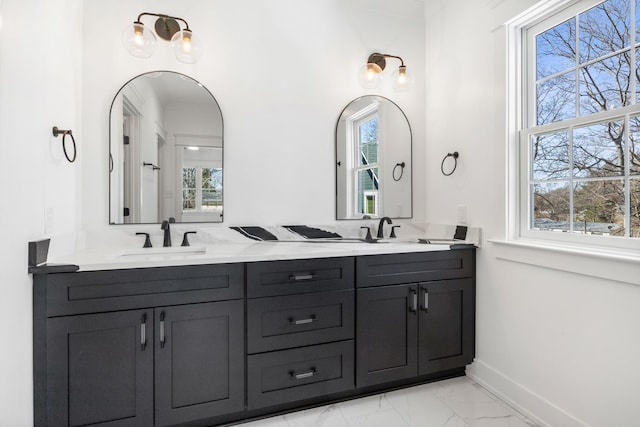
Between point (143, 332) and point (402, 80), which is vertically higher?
point (402, 80)

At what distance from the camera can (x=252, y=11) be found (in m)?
2.33

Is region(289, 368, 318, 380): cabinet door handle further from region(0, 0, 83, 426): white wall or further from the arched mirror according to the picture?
region(0, 0, 83, 426): white wall

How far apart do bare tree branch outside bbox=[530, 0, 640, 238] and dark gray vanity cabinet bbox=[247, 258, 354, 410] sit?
46.1 inches

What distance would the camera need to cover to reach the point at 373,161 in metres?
2.61

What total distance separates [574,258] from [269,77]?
6.68 ft

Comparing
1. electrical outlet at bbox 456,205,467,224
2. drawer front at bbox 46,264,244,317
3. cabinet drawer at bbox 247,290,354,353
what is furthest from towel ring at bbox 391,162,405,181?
drawer front at bbox 46,264,244,317

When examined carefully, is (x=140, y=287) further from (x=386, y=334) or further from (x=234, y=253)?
(x=386, y=334)

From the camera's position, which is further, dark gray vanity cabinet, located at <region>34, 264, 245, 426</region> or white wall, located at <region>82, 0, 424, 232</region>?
white wall, located at <region>82, 0, 424, 232</region>

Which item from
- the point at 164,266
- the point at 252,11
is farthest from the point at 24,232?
the point at 252,11

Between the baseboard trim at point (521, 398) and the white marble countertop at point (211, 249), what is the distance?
80 cm

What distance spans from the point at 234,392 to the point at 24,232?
1173 mm

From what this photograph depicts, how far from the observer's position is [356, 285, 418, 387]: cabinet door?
2.01m

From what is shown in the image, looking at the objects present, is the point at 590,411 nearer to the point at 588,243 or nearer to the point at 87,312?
the point at 588,243

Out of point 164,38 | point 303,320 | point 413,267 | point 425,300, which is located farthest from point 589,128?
point 164,38
